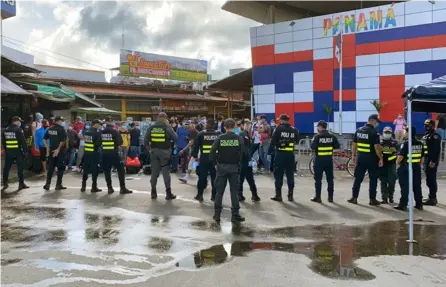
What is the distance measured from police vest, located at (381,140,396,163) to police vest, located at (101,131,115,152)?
6160 millimetres

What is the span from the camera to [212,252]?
6.19m

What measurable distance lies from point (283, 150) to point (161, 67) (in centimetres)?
3874

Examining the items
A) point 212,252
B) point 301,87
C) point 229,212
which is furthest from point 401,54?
point 212,252

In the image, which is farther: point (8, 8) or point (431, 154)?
point (8, 8)

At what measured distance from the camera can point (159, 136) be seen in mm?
10289

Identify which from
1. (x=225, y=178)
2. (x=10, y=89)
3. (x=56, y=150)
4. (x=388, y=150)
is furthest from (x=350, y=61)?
(x=225, y=178)

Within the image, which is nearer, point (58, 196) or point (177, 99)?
point (58, 196)

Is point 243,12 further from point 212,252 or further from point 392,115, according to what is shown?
point 212,252

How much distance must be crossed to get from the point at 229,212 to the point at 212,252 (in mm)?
2700

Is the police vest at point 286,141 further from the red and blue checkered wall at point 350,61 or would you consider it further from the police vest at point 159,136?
the red and blue checkered wall at point 350,61

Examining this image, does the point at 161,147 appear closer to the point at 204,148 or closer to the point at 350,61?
the point at 204,148

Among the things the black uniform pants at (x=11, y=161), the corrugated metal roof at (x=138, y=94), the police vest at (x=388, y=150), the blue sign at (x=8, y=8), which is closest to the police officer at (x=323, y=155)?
the police vest at (x=388, y=150)

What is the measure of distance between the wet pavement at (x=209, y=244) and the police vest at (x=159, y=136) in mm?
1242

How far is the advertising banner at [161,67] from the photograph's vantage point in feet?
146
